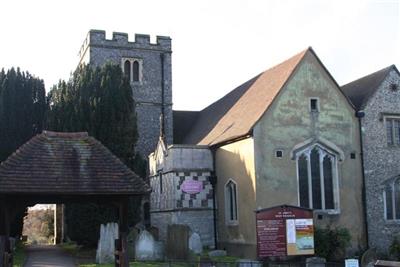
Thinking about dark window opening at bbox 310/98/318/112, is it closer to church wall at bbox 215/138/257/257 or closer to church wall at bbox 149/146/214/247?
church wall at bbox 215/138/257/257

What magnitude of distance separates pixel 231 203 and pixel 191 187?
2010mm

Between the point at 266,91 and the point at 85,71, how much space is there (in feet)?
36.1

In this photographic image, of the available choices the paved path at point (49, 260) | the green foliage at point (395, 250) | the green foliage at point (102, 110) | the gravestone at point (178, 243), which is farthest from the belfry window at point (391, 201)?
the paved path at point (49, 260)

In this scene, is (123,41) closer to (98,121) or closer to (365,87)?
(98,121)

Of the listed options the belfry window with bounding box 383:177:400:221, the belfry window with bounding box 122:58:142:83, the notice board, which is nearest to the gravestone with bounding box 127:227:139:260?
the notice board

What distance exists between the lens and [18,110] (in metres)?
34.1

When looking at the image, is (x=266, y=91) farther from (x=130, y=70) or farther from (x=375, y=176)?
(x=130, y=70)

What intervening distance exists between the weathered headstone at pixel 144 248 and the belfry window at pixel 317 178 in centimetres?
635

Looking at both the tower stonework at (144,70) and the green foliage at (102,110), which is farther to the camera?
the tower stonework at (144,70)

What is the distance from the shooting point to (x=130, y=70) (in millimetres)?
36844

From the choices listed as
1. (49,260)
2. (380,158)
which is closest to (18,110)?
(49,260)

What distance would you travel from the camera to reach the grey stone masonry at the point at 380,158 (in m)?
24.6

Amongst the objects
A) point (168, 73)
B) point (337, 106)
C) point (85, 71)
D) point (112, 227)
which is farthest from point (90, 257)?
point (168, 73)

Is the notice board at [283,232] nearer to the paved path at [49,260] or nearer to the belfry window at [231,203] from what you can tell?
the belfry window at [231,203]
